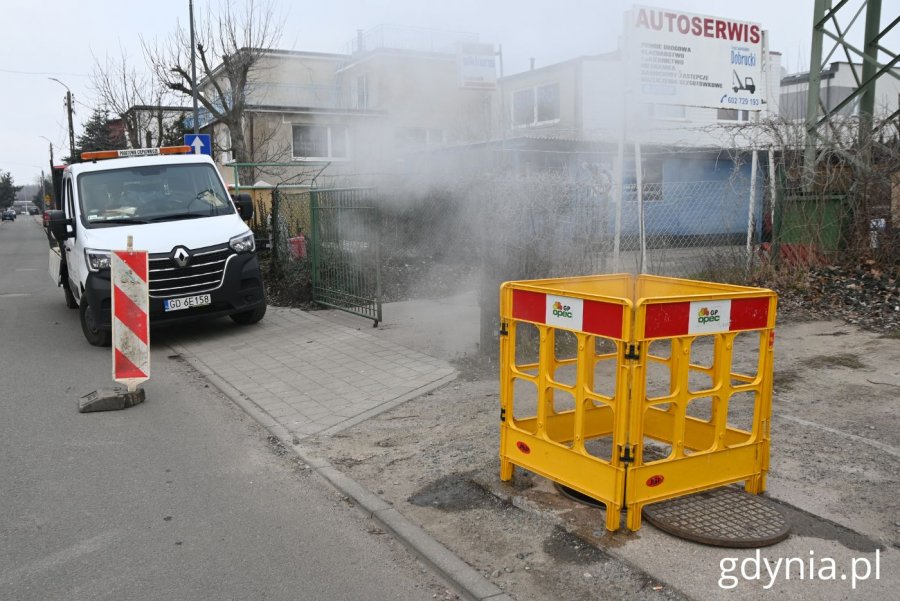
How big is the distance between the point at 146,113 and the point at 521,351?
27.7 m

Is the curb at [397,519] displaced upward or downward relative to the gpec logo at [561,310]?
downward

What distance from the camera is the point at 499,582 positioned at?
10.6ft

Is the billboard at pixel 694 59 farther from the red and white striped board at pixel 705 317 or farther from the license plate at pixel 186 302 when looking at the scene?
the license plate at pixel 186 302

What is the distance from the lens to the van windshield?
8953 millimetres

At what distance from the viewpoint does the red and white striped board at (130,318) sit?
20.7 ft

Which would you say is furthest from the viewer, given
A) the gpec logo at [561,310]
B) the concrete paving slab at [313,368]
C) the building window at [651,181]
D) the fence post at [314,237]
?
the fence post at [314,237]

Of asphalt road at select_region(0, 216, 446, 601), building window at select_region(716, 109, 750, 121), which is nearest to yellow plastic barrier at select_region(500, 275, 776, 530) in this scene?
asphalt road at select_region(0, 216, 446, 601)

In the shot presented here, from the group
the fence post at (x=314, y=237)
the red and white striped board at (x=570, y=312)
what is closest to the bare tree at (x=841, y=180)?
the fence post at (x=314, y=237)

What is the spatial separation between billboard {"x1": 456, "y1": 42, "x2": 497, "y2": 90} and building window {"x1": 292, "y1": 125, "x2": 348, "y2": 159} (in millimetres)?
4045

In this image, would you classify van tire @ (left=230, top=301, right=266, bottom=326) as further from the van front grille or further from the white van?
the van front grille

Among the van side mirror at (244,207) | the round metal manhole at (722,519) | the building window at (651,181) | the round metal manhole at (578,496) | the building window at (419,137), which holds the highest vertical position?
the building window at (419,137)

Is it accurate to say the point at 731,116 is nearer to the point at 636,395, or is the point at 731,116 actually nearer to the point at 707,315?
the point at 707,315

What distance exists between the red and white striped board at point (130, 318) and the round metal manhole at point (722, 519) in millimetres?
4648

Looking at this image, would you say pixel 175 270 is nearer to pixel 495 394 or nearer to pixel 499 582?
pixel 495 394
